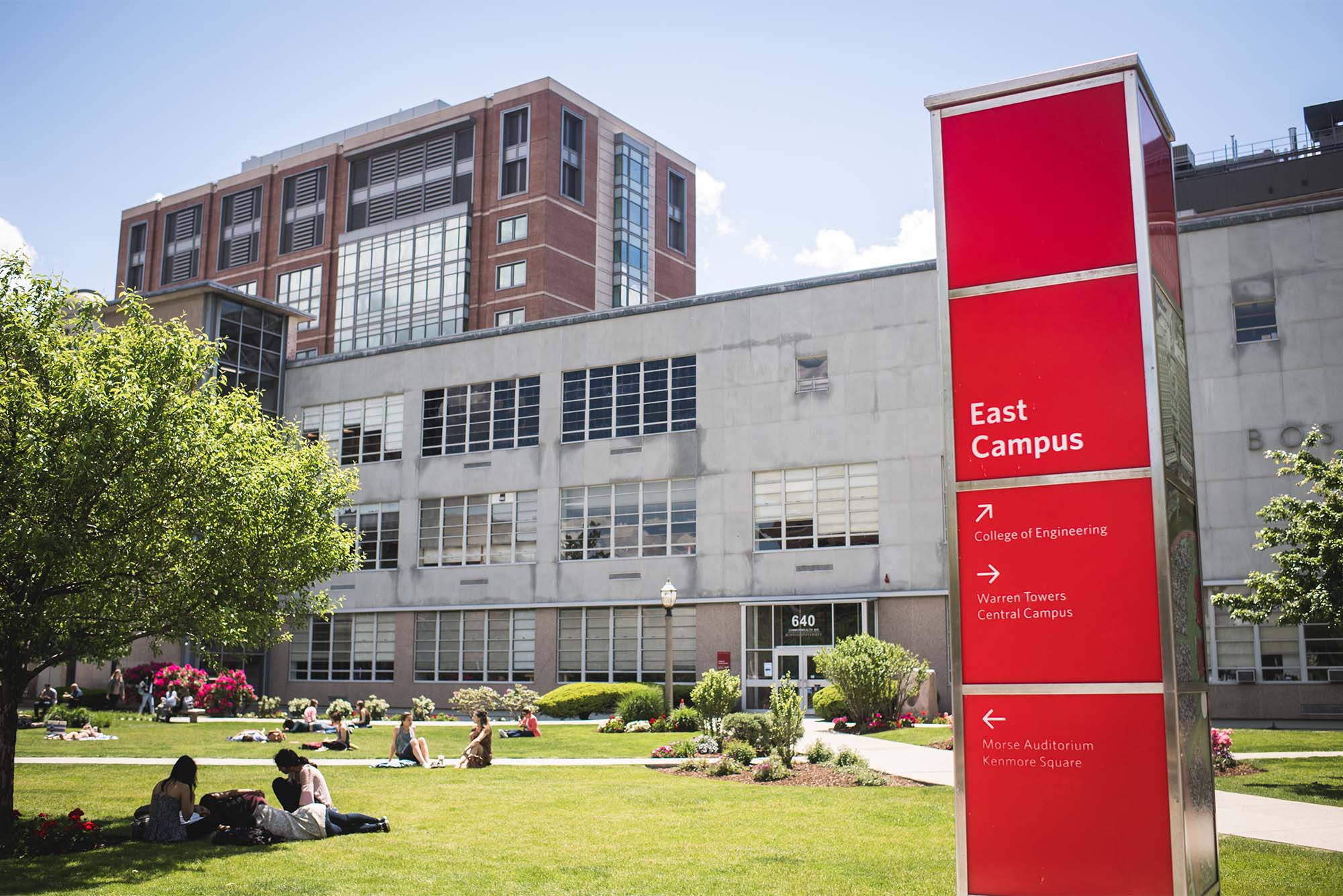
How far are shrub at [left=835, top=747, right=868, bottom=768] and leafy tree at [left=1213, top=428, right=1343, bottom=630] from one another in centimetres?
621

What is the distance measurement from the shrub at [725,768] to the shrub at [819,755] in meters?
1.41

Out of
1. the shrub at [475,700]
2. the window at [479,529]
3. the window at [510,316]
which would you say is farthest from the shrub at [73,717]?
the window at [510,316]

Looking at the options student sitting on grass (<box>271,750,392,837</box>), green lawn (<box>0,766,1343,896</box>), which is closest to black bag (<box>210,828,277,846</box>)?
green lawn (<box>0,766,1343,896</box>)

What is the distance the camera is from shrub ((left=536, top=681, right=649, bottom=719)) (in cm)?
3838

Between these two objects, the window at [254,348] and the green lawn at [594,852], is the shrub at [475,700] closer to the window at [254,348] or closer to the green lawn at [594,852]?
the window at [254,348]

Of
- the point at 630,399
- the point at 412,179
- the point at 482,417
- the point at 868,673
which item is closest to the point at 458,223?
the point at 412,179

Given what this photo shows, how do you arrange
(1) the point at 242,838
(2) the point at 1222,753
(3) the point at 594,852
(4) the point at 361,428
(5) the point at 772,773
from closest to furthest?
(3) the point at 594,852, (1) the point at 242,838, (2) the point at 1222,753, (5) the point at 772,773, (4) the point at 361,428

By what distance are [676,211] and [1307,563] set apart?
66339 millimetres

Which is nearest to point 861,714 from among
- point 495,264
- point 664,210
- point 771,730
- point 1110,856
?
point 771,730

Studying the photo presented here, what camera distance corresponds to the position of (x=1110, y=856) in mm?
6383

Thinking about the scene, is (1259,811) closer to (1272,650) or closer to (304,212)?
(1272,650)

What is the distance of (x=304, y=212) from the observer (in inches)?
3113

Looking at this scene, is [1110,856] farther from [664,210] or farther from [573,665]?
[664,210]

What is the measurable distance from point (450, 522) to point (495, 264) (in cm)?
2594
